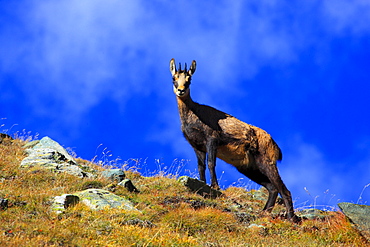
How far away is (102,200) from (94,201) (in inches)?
7.3

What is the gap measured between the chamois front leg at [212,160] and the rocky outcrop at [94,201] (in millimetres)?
3847

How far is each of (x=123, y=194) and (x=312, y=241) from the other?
4415mm

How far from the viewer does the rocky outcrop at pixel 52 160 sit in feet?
41.7

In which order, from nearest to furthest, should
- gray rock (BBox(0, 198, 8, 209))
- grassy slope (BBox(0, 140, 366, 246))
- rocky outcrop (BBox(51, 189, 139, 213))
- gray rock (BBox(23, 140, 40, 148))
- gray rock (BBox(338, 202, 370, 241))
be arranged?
grassy slope (BBox(0, 140, 366, 246)), gray rock (BBox(0, 198, 8, 209)), rocky outcrop (BBox(51, 189, 139, 213)), gray rock (BBox(338, 202, 370, 241)), gray rock (BBox(23, 140, 40, 148))

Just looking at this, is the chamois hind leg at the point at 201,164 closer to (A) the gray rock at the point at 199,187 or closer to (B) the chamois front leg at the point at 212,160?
(B) the chamois front leg at the point at 212,160

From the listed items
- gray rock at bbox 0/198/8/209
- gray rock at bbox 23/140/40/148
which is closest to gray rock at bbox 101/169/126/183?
gray rock at bbox 0/198/8/209

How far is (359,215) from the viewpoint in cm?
1057

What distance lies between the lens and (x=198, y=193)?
40.7 ft

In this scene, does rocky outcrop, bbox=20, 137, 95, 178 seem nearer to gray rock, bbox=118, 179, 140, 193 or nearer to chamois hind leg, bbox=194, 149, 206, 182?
gray rock, bbox=118, 179, 140, 193

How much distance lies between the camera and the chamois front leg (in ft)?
43.3

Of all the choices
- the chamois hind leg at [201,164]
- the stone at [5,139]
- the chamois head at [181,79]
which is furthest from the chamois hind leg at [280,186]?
the stone at [5,139]

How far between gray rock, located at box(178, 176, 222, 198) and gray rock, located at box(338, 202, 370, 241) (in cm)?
A: 344

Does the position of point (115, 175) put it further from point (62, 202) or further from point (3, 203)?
point (3, 203)

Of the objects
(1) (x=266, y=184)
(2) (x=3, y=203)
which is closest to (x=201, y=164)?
(1) (x=266, y=184)
